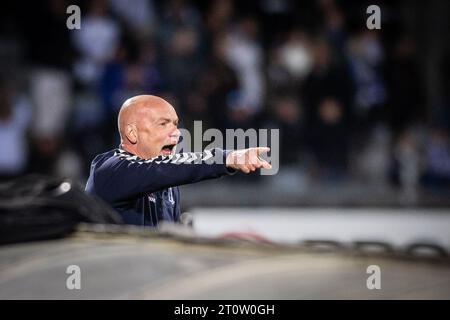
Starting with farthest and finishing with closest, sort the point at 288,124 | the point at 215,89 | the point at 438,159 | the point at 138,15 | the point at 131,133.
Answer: the point at 438,159, the point at 288,124, the point at 138,15, the point at 215,89, the point at 131,133

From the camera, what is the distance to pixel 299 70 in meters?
6.03

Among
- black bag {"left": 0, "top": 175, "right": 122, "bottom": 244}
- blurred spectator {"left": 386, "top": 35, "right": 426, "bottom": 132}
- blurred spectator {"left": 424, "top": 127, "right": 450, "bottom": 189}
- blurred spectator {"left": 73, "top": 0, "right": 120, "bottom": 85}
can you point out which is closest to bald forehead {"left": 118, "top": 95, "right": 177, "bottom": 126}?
black bag {"left": 0, "top": 175, "right": 122, "bottom": 244}

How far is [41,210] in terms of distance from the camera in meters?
2.57

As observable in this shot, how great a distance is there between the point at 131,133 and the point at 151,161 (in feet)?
0.23

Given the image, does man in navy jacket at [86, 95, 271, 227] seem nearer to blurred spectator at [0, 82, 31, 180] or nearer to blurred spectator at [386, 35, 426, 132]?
blurred spectator at [0, 82, 31, 180]

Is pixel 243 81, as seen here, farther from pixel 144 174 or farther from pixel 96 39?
pixel 144 174

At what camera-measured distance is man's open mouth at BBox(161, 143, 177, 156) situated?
1851 millimetres

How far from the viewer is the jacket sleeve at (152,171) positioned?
6.05ft

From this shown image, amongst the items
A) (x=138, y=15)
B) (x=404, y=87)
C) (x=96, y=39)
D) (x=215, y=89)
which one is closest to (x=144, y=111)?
(x=215, y=89)

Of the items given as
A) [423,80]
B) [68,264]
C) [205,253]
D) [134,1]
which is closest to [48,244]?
[68,264]

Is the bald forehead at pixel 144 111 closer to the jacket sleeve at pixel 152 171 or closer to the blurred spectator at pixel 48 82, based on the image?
the jacket sleeve at pixel 152 171

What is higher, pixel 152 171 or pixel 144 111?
pixel 144 111

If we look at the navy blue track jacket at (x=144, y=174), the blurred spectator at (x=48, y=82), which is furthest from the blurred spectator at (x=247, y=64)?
the navy blue track jacket at (x=144, y=174)

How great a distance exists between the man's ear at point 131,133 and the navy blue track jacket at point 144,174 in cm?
4
